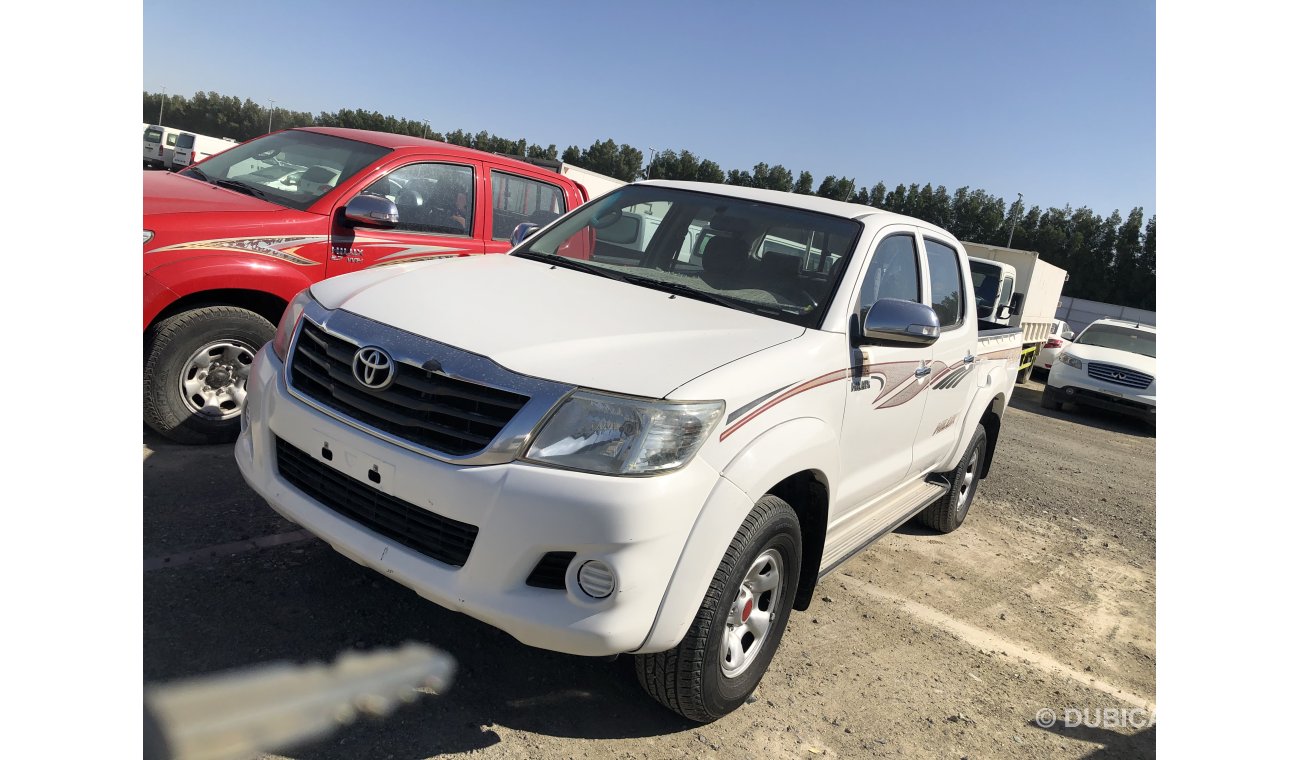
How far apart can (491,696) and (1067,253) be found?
2599 inches

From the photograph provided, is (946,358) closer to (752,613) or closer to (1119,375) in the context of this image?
(752,613)

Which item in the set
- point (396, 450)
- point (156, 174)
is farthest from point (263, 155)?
point (396, 450)

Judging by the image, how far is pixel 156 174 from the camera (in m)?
5.44

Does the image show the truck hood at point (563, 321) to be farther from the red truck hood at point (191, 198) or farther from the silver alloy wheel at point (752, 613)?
the red truck hood at point (191, 198)

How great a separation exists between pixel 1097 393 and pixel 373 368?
42.6ft

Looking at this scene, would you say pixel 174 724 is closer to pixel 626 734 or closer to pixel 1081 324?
pixel 626 734

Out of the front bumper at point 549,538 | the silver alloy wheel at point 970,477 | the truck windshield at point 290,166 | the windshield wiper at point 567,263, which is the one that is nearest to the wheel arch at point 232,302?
the truck windshield at point 290,166

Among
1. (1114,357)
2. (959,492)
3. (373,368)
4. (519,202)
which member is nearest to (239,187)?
(519,202)

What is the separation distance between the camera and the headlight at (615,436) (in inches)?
96.6

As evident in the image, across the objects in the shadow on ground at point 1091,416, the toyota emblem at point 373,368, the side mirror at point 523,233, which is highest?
the side mirror at point 523,233

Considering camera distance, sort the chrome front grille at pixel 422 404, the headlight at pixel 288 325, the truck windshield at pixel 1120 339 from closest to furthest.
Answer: the chrome front grille at pixel 422 404 < the headlight at pixel 288 325 < the truck windshield at pixel 1120 339

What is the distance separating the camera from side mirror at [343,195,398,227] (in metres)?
4.96

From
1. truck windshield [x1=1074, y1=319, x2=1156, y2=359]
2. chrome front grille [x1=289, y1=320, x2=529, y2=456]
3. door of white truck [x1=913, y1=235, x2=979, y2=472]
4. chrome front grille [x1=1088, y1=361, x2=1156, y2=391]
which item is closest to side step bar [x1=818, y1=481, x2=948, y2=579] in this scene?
door of white truck [x1=913, y1=235, x2=979, y2=472]

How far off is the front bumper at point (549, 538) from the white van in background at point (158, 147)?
3051 centimetres
